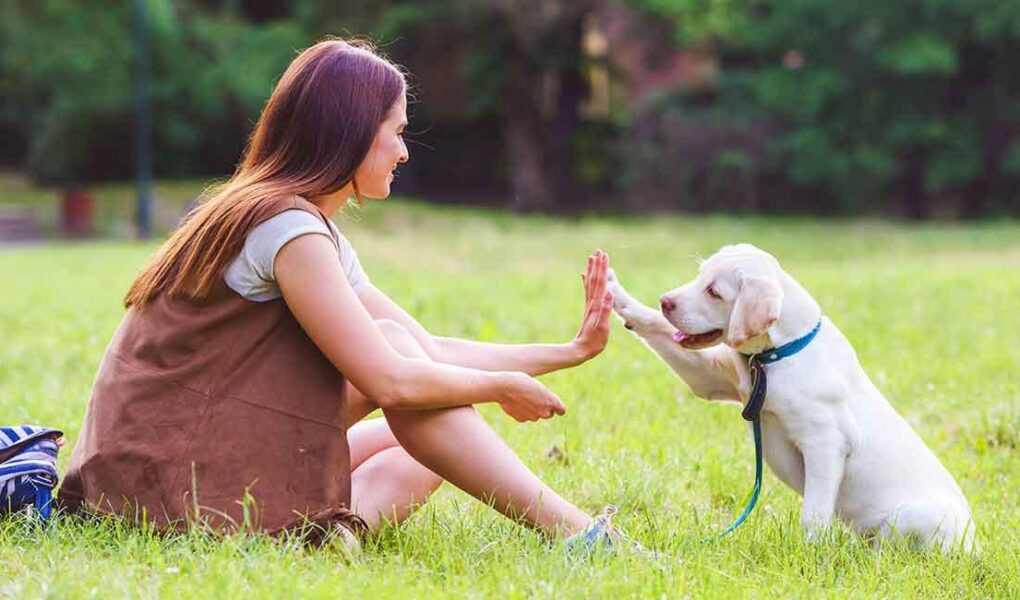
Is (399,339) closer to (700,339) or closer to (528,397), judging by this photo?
(528,397)

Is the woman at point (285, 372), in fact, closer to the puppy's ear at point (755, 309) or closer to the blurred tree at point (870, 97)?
the puppy's ear at point (755, 309)

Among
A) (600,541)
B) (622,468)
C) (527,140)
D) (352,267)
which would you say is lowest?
(527,140)

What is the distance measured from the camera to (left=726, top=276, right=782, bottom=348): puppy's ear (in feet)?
13.1

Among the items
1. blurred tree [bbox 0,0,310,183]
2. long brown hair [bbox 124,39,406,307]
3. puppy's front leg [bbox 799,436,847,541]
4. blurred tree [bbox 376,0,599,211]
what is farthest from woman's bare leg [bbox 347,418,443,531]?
blurred tree [bbox 0,0,310,183]

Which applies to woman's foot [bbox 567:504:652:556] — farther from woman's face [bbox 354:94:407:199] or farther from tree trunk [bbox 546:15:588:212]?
tree trunk [bbox 546:15:588:212]

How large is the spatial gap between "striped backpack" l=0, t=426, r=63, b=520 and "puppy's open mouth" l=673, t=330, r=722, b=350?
1953mm

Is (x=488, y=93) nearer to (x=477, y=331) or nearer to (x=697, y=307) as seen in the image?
(x=477, y=331)

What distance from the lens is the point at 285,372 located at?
12.0 ft

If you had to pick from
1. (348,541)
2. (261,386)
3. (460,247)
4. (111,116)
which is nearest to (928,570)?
(348,541)

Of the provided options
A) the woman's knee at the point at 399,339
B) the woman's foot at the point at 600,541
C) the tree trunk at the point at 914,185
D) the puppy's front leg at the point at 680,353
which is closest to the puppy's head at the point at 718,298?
the puppy's front leg at the point at 680,353

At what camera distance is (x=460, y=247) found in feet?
71.2

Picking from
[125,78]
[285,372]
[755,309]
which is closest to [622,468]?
[755,309]

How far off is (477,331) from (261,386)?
4799 millimetres

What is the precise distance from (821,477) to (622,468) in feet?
3.60
